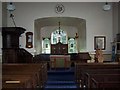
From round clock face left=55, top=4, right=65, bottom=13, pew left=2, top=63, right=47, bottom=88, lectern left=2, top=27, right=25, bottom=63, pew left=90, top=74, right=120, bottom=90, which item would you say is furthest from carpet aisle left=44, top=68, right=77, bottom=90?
pew left=90, top=74, right=120, bottom=90

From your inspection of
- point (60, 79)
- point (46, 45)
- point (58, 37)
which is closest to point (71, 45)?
point (58, 37)

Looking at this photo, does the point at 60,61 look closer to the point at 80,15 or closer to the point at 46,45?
the point at 80,15

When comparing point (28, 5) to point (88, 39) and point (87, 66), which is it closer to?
point (88, 39)

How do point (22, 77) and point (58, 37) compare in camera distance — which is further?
point (58, 37)

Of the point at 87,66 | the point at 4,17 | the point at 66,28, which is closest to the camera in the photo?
the point at 87,66

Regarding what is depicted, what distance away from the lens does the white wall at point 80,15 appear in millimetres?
12633

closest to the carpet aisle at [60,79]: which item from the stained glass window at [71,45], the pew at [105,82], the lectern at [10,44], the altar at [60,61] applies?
the lectern at [10,44]

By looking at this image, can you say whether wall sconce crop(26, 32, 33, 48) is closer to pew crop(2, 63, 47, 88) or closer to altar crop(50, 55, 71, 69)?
altar crop(50, 55, 71, 69)

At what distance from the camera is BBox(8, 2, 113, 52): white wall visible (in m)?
12.6

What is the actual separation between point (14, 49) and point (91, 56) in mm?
4669

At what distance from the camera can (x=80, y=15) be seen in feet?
41.5

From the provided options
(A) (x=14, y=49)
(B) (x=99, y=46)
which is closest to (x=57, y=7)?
(B) (x=99, y=46)

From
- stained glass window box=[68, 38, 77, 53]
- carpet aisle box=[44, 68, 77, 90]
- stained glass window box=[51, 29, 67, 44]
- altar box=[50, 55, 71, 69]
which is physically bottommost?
carpet aisle box=[44, 68, 77, 90]

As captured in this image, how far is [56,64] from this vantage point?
13070 millimetres
